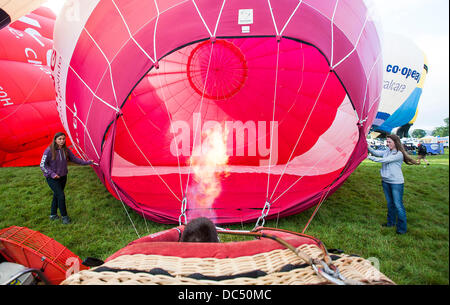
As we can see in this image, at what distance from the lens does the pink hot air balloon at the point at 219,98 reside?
204cm

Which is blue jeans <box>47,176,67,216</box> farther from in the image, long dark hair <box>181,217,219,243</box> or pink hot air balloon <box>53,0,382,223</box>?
long dark hair <box>181,217,219,243</box>

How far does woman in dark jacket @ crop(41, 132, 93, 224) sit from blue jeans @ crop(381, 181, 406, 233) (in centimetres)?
341

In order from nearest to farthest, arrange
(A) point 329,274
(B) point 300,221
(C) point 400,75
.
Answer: (A) point 329,274 → (B) point 300,221 → (C) point 400,75

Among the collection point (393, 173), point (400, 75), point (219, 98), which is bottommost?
point (393, 173)

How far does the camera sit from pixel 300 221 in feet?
9.29

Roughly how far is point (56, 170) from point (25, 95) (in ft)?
9.07

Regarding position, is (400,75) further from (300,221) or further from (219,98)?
(300,221)

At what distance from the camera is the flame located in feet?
10.2

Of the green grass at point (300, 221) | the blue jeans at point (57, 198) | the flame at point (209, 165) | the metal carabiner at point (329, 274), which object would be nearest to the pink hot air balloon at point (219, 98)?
the flame at point (209, 165)

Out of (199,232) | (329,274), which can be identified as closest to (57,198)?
(199,232)

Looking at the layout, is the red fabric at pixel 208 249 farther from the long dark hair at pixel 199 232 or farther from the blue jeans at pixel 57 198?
the blue jeans at pixel 57 198

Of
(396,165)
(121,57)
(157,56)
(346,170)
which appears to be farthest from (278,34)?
(396,165)

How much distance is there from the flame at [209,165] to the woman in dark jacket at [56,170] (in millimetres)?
1349
